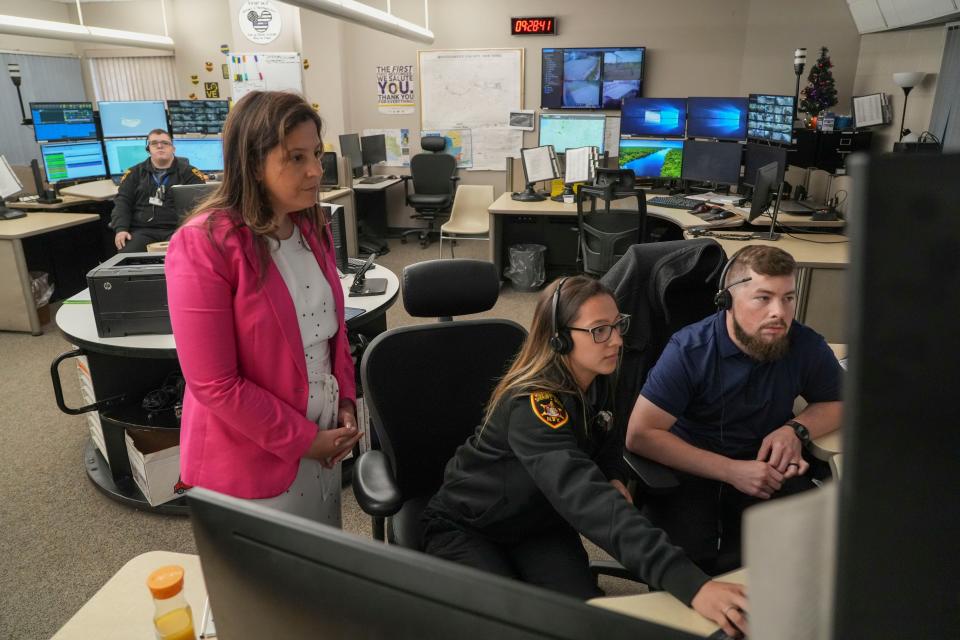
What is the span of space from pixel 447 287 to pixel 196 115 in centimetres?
495

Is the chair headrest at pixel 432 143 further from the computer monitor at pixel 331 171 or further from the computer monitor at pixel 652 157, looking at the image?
the computer monitor at pixel 652 157

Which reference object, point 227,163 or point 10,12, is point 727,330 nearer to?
point 227,163

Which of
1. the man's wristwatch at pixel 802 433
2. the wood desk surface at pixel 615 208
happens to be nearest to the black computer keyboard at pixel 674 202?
the wood desk surface at pixel 615 208

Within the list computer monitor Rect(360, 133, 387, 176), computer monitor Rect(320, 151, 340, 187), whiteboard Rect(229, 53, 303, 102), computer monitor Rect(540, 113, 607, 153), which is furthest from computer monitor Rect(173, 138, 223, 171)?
computer monitor Rect(540, 113, 607, 153)

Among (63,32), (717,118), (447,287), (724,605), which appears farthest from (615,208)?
(63,32)

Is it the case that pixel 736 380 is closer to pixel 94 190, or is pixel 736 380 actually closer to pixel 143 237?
pixel 143 237

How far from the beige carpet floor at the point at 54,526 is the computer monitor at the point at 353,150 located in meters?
3.72

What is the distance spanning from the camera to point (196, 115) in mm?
5754

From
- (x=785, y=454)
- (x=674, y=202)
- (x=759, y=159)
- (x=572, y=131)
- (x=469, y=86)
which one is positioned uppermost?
(x=469, y=86)

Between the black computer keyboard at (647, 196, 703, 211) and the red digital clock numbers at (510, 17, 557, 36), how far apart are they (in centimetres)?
272

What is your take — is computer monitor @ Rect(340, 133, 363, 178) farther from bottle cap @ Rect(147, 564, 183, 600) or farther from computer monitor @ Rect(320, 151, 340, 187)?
bottle cap @ Rect(147, 564, 183, 600)

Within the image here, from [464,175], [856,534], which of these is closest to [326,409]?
[856,534]

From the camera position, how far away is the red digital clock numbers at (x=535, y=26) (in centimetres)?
666

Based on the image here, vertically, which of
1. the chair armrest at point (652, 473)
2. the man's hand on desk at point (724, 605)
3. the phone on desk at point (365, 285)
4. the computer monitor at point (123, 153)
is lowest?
the chair armrest at point (652, 473)
